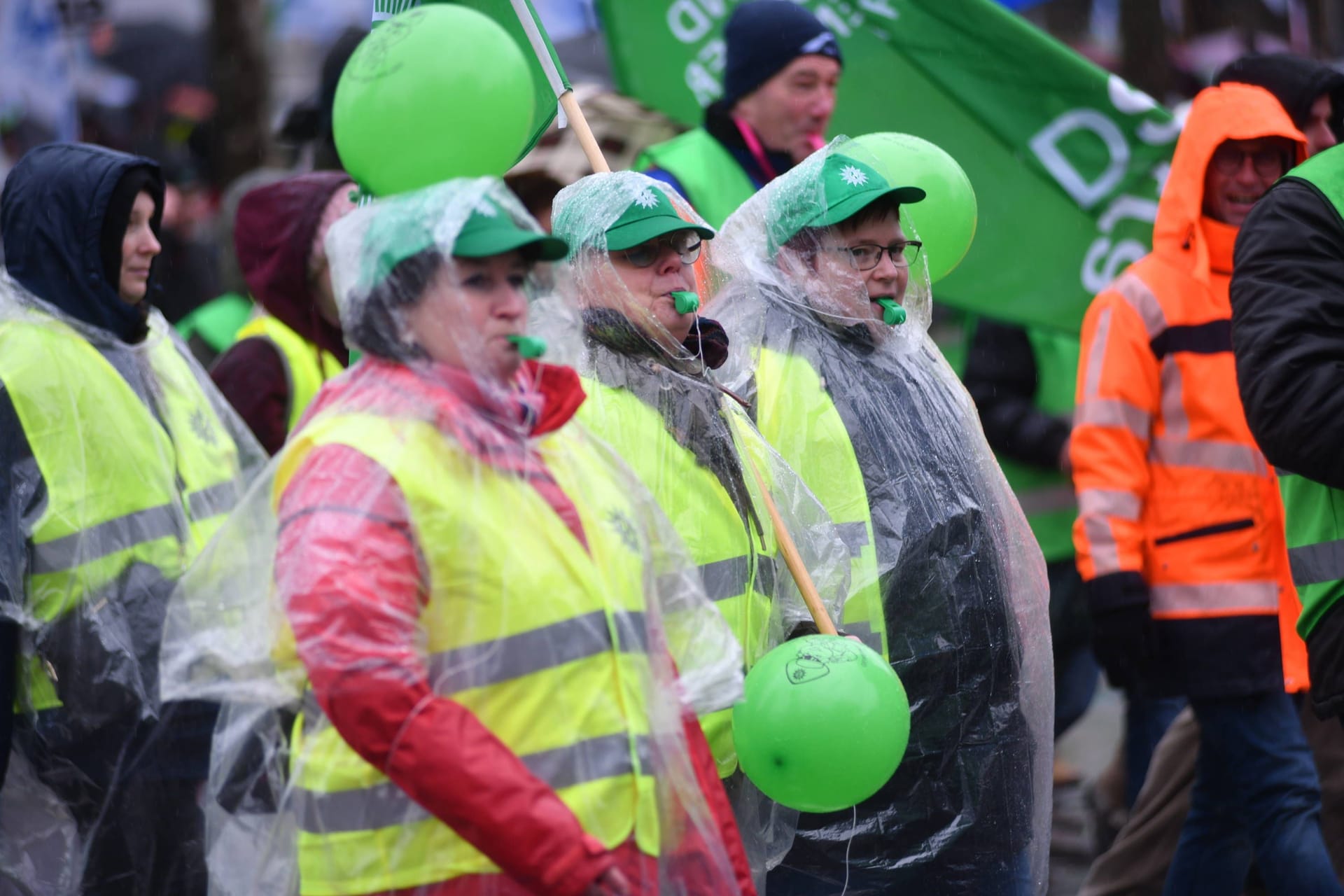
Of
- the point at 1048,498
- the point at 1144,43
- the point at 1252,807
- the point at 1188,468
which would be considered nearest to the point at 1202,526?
the point at 1188,468

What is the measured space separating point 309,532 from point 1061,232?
401 centimetres

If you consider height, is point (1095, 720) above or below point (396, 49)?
below

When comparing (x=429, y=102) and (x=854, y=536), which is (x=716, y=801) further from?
(x=429, y=102)

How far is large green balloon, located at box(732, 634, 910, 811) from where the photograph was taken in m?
2.73

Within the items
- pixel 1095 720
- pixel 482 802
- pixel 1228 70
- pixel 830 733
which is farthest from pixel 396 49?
pixel 1095 720

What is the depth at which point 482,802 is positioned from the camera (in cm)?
213

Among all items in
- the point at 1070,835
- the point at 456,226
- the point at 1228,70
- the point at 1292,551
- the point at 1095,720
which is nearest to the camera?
the point at 456,226

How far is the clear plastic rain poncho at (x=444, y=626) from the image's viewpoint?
7.08ft

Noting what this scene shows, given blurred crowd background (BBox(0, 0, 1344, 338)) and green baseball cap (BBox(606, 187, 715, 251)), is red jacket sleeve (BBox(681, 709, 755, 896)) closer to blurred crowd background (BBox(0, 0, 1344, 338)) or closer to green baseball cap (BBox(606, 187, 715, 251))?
green baseball cap (BBox(606, 187, 715, 251))

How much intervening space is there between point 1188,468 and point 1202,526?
0.48 feet

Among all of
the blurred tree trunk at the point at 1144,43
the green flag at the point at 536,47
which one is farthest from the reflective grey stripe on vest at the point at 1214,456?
the blurred tree trunk at the point at 1144,43

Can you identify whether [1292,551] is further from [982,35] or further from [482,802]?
[982,35]

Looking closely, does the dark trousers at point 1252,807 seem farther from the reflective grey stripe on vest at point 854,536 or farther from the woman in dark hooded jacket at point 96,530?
the woman in dark hooded jacket at point 96,530

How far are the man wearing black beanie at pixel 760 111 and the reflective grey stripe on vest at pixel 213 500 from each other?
1.62 meters
